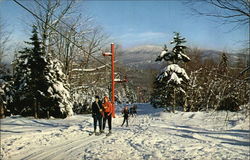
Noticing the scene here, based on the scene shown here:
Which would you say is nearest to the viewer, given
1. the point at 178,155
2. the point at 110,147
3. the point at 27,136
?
the point at 178,155

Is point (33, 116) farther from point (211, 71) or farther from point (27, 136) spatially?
point (211, 71)

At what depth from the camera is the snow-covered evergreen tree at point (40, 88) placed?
64.8 ft

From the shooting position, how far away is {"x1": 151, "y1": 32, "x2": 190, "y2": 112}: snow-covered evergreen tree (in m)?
24.7

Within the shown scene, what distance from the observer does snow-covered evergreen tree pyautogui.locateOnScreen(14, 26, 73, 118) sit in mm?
19744

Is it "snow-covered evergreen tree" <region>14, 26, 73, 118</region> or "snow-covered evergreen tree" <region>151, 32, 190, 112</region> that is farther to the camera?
"snow-covered evergreen tree" <region>151, 32, 190, 112</region>

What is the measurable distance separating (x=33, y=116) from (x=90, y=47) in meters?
10.6

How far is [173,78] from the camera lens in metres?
24.3

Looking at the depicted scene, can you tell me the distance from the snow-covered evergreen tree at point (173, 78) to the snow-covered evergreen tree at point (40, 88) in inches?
412

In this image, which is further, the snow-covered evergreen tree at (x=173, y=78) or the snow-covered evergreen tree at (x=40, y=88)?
the snow-covered evergreen tree at (x=173, y=78)

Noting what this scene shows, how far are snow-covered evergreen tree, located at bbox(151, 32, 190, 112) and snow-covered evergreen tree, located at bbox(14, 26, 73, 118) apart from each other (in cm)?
1045

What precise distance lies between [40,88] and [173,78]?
1290cm

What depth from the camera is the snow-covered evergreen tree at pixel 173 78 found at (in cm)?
2466

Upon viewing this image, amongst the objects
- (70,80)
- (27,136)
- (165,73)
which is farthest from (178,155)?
(70,80)

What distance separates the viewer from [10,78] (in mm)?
26469
